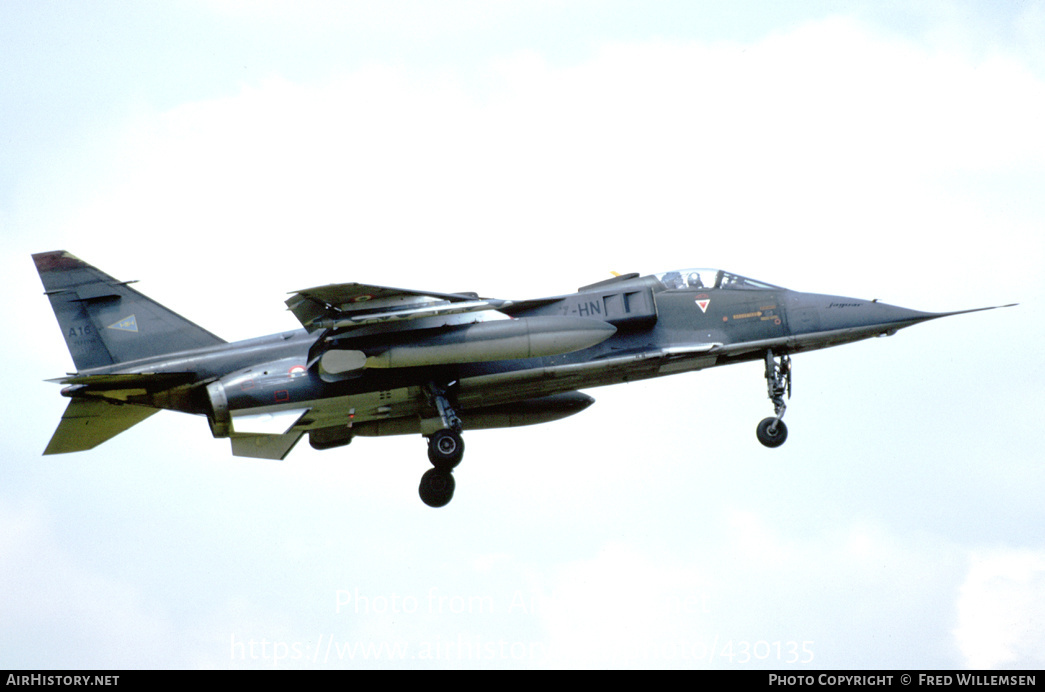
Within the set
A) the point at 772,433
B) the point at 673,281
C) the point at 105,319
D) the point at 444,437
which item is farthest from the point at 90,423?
the point at 772,433

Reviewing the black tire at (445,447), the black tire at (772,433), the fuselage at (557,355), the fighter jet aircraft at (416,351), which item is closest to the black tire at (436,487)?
the fighter jet aircraft at (416,351)

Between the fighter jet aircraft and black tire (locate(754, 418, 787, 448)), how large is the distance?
2 centimetres

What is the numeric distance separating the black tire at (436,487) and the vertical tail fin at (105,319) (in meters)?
4.07

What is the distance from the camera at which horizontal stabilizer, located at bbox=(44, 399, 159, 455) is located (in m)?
18.2

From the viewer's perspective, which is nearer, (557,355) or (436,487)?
(557,355)

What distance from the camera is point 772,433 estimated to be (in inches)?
749

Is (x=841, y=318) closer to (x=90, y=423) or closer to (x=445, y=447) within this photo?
(x=445, y=447)

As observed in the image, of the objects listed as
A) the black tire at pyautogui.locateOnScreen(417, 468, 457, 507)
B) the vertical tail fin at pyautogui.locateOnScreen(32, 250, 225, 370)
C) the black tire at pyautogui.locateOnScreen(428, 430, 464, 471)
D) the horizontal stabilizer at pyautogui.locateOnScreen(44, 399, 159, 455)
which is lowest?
the black tire at pyautogui.locateOnScreen(417, 468, 457, 507)

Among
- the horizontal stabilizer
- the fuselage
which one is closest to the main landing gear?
the fuselage

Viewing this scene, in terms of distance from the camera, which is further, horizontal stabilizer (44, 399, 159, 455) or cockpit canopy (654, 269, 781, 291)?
cockpit canopy (654, 269, 781, 291)

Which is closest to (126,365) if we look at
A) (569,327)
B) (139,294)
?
(139,294)

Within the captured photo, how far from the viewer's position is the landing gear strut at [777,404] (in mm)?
18984

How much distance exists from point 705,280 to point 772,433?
8.95 feet

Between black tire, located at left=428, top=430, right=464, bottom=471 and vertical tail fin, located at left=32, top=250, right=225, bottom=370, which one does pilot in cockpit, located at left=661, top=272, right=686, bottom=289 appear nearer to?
black tire, located at left=428, top=430, right=464, bottom=471
